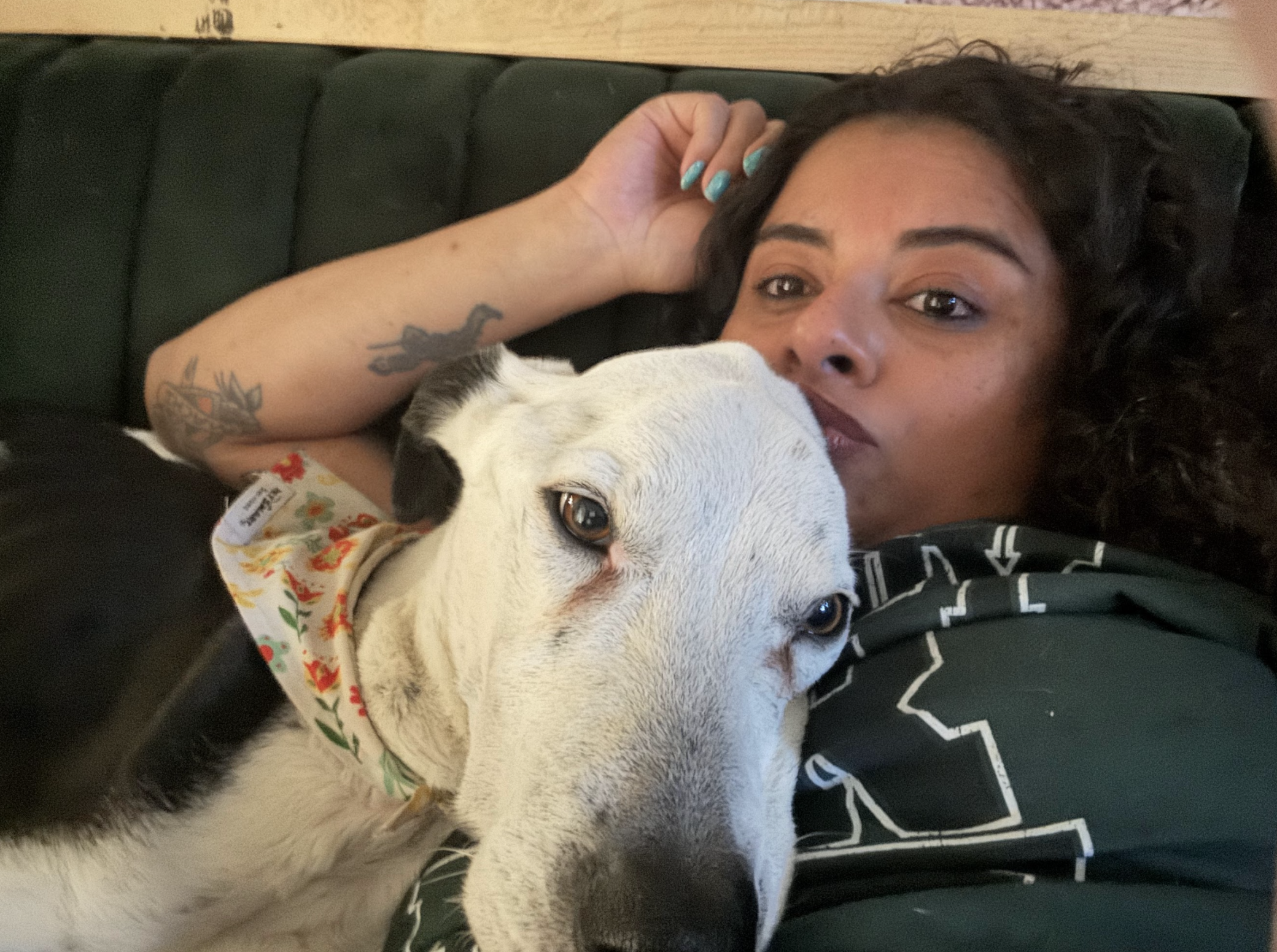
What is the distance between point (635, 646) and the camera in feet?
2.84

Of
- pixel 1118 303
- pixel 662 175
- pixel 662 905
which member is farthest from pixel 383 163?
pixel 662 905

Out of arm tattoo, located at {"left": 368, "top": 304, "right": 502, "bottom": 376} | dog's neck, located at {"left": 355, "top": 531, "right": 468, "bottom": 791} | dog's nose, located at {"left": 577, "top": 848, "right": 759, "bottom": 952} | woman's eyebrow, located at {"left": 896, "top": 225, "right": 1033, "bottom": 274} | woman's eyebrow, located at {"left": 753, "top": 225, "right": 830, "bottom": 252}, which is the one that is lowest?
dog's neck, located at {"left": 355, "top": 531, "right": 468, "bottom": 791}

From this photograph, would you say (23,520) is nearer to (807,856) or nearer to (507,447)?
(507,447)

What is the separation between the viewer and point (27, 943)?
1057mm

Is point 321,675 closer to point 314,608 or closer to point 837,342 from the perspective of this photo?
point 314,608

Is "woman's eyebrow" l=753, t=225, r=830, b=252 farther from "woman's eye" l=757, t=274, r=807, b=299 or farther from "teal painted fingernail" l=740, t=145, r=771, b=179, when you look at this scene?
"teal painted fingernail" l=740, t=145, r=771, b=179

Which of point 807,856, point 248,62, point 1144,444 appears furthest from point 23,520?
point 1144,444

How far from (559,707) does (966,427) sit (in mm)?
879

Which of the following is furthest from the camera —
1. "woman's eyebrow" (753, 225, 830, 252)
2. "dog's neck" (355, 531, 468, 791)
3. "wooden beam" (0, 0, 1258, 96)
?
"wooden beam" (0, 0, 1258, 96)

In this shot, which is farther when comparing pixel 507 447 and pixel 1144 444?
pixel 1144 444

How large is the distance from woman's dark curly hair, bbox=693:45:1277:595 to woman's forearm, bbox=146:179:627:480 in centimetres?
35

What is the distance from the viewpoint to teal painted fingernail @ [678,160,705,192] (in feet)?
5.68

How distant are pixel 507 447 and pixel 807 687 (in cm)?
54

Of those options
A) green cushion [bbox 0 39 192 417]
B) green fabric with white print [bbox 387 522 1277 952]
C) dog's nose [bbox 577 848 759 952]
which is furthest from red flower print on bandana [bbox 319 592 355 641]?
green cushion [bbox 0 39 192 417]
